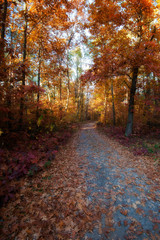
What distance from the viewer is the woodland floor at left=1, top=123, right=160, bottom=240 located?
2.27 meters

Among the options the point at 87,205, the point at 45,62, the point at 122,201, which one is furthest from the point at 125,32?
the point at 87,205

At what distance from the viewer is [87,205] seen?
2939 mm

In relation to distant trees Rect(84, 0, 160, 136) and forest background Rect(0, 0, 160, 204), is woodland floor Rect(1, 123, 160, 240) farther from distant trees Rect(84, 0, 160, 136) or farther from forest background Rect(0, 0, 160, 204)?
distant trees Rect(84, 0, 160, 136)

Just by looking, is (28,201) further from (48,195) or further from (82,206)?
(82,206)

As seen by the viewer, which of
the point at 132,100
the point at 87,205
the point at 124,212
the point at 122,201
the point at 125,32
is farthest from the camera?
the point at 132,100

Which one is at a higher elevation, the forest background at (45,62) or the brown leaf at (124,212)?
the forest background at (45,62)

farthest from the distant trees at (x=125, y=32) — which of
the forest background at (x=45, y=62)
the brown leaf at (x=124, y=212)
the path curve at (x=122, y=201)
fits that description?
the brown leaf at (x=124, y=212)

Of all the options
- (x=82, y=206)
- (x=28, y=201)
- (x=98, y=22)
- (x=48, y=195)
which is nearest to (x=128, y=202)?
(x=82, y=206)

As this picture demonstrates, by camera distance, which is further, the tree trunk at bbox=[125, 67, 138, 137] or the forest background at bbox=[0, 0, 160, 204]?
the tree trunk at bbox=[125, 67, 138, 137]

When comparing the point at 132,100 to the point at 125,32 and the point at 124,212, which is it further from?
the point at 124,212

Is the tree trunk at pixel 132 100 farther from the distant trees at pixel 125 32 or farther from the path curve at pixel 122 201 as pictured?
the path curve at pixel 122 201

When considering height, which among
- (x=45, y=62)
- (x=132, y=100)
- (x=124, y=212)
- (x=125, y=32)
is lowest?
(x=124, y=212)

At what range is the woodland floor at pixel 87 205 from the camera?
227 cm

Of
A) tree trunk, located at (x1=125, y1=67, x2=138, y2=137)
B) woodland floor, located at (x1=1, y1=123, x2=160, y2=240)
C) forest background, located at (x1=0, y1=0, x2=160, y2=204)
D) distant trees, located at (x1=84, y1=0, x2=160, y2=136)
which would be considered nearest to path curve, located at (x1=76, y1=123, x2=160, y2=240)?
woodland floor, located at (x1=1, y1=123, x2=160, y2=240)
